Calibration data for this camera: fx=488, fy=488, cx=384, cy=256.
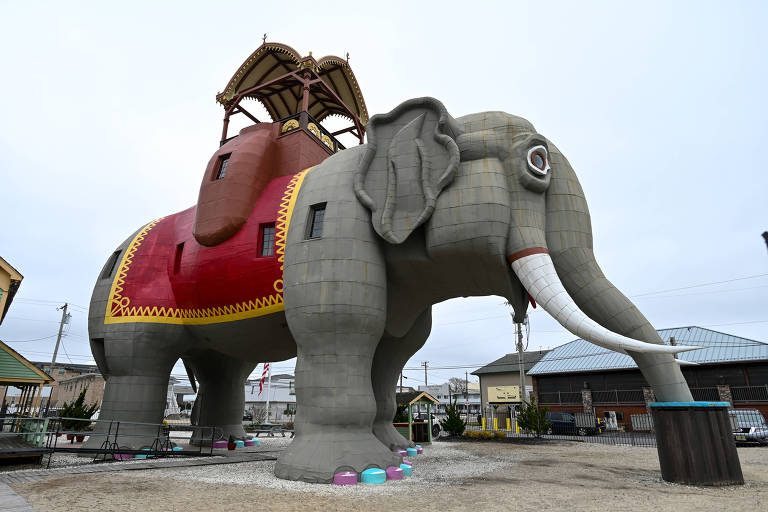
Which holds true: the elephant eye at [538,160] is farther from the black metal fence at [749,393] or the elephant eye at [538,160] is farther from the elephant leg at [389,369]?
the black metal fence at [749,393]

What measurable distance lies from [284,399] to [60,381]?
23363mm

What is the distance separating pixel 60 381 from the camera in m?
51.5

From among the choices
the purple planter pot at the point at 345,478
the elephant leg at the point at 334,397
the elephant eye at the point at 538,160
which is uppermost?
the elephant eye at the point at 538,160

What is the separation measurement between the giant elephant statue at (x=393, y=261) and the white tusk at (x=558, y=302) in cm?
2

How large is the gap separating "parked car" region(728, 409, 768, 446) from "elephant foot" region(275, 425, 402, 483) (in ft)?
50.3

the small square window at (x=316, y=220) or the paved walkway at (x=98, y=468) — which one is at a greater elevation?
the small square window at (x=316, y=220)

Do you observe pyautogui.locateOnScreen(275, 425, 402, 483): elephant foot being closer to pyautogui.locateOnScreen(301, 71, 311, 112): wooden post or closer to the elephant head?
the elephant head

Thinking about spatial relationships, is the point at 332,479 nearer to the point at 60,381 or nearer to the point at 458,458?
the point at 458,458

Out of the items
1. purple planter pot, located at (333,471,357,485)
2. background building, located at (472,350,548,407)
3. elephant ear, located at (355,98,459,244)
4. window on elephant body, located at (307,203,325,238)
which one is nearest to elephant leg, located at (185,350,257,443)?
window on elephant body, located at (307,203,325,238)

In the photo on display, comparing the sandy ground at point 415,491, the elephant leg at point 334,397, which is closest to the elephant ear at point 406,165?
the elephant leg at point 334,397

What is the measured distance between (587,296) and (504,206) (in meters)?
2.00

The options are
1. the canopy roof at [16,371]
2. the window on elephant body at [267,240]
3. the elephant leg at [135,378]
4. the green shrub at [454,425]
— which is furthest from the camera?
the green shrub at [454,425]

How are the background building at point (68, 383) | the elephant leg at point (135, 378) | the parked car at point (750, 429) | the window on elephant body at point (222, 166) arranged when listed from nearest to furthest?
1. the elephant leg at point (135, 378)
2. the window on elephant body at point (222, 166)
3. the parked car at point (750, 429)
4. the background building at point (68, 383)

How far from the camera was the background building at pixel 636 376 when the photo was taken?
25.3 metres
